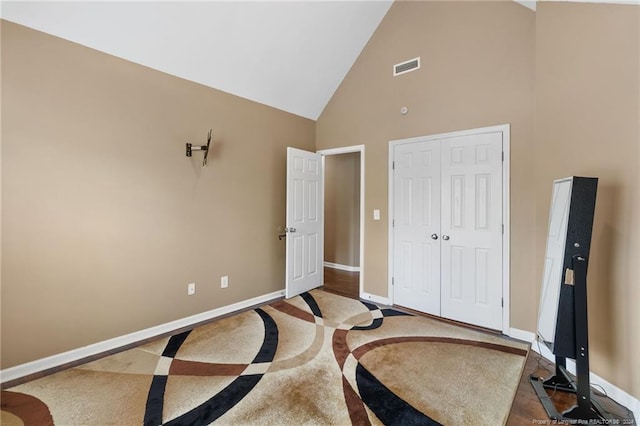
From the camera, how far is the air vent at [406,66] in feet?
11.3

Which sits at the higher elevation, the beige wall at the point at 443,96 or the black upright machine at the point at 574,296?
the beige wall at the point at 443,96

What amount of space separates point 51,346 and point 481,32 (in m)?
4.97

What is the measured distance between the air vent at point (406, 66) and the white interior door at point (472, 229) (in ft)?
3.45

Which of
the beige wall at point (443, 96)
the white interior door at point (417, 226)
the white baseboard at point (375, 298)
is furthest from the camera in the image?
the white baseboard at point (375, 298)

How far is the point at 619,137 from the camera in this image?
76.7 inches

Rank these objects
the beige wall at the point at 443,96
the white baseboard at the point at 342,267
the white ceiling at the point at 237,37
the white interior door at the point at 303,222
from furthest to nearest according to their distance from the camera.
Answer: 1. the white baseboard at the point at 342,267
2. the white interior door at the point at 303,222
3. the beige wall at the point at 443,96
4. the white ceiling at the point at 237,37

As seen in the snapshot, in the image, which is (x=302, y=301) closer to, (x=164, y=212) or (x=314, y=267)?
(x=314, y=267)

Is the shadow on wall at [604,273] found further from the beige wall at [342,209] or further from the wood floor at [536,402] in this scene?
the beige wall at [342,209]

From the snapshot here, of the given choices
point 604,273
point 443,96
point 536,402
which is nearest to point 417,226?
point 443,96

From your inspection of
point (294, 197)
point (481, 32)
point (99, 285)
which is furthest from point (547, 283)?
point (99, 285)

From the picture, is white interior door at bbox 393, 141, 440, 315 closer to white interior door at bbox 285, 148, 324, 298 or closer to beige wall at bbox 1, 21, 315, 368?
white interior door at bbox 285, 148, 324, 298

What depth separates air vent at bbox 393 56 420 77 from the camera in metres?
3.46

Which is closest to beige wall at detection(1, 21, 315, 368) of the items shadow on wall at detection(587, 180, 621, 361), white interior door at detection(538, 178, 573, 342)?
white interior door at detection(538, 178, 573, 342)

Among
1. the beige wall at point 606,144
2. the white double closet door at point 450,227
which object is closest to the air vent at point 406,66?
the white double closet door at point 450,227
